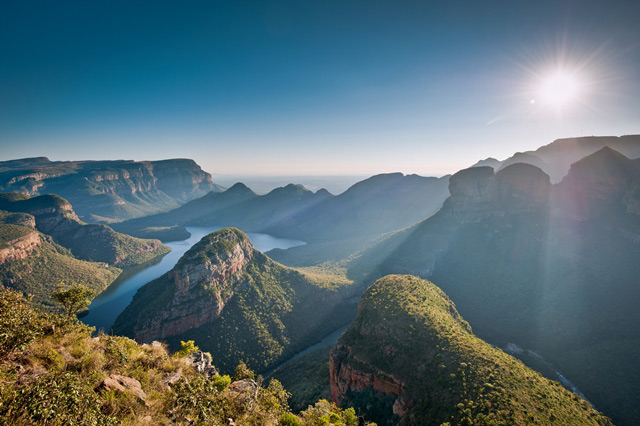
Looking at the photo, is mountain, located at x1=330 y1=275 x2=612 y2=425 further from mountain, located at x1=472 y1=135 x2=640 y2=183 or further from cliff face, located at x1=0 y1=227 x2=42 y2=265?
mountain, located at x1=472 y1=135 x2=640 y2=183

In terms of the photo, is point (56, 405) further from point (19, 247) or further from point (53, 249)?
point (53, 249)

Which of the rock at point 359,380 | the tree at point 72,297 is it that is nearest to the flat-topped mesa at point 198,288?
the rock at point 359,380

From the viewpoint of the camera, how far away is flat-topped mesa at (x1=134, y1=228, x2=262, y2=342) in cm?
5706

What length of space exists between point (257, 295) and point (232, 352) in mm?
16258

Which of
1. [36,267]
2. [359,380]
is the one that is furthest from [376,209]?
[36,267]

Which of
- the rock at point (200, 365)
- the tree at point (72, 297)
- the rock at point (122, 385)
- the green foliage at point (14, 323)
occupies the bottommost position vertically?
the rock at point (200, 365)

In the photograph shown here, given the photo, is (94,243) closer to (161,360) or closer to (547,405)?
(161,360)

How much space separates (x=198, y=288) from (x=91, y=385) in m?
56.9

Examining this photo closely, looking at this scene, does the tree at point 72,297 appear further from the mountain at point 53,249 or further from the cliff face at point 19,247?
the cliff face at point 19,247

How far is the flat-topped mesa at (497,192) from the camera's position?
86.7 meters

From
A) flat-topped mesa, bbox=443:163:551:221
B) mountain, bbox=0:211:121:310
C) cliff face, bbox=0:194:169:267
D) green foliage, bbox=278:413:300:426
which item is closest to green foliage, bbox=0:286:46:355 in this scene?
green foliage, bbox=278:413:300:426

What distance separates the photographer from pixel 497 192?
306 feet

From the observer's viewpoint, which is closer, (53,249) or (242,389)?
(242,389)

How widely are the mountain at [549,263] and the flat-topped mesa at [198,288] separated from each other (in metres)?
46.3
